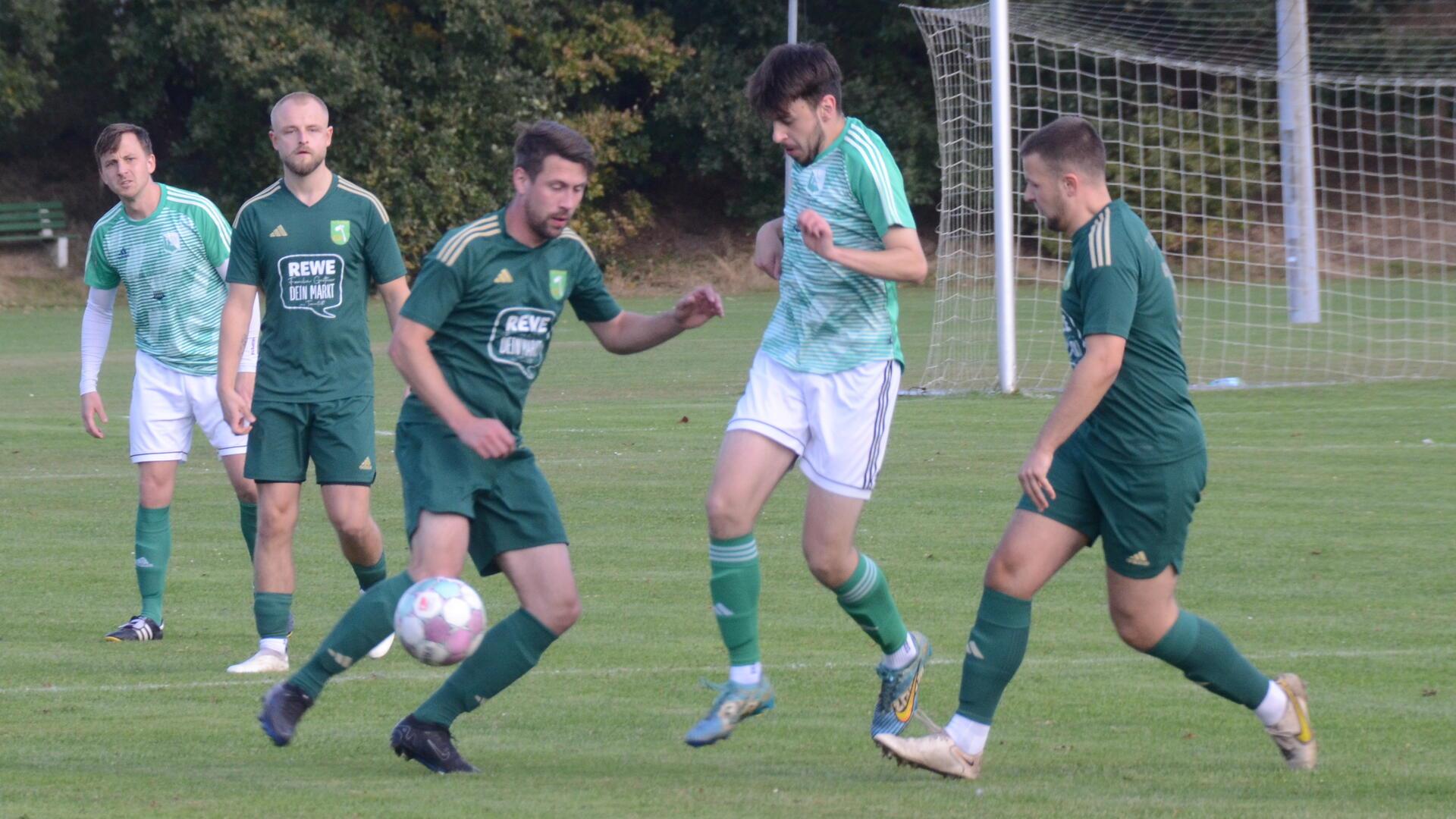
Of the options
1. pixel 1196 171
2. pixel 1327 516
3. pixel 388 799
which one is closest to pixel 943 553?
pixel 1327 516

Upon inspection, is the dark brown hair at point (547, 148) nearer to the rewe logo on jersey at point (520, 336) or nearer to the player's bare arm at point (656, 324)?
the rewe logo on jersey at point (520, 336)

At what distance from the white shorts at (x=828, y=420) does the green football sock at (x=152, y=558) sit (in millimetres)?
2960

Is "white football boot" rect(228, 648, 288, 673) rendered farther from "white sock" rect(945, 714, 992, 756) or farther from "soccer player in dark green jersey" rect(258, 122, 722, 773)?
"white sock" rect(945, 714, 992, 756)

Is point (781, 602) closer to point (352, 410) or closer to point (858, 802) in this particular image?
point (352, 410)

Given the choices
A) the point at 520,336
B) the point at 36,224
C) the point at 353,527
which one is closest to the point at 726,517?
the point at 520,336

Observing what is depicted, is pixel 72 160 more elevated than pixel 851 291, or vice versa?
pixel 72 160

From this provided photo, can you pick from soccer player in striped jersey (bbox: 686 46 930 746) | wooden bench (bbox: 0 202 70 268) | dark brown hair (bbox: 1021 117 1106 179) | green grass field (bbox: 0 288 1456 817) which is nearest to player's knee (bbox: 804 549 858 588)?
soccer player in striped jersey (bbox: 686 46 930 746)

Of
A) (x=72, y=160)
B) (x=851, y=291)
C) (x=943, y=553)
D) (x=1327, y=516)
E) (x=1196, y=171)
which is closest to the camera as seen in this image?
(x=851, y=291)

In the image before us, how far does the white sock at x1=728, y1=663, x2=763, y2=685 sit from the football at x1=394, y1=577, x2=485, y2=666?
0.76 meters

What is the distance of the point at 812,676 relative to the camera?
20.1 feet

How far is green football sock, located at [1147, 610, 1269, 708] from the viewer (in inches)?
192

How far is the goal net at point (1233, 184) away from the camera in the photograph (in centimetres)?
1847

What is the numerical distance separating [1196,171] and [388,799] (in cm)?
2290

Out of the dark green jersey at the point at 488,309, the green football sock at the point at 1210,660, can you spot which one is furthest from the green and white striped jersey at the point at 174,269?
the green football sock at the point at 1210,660
